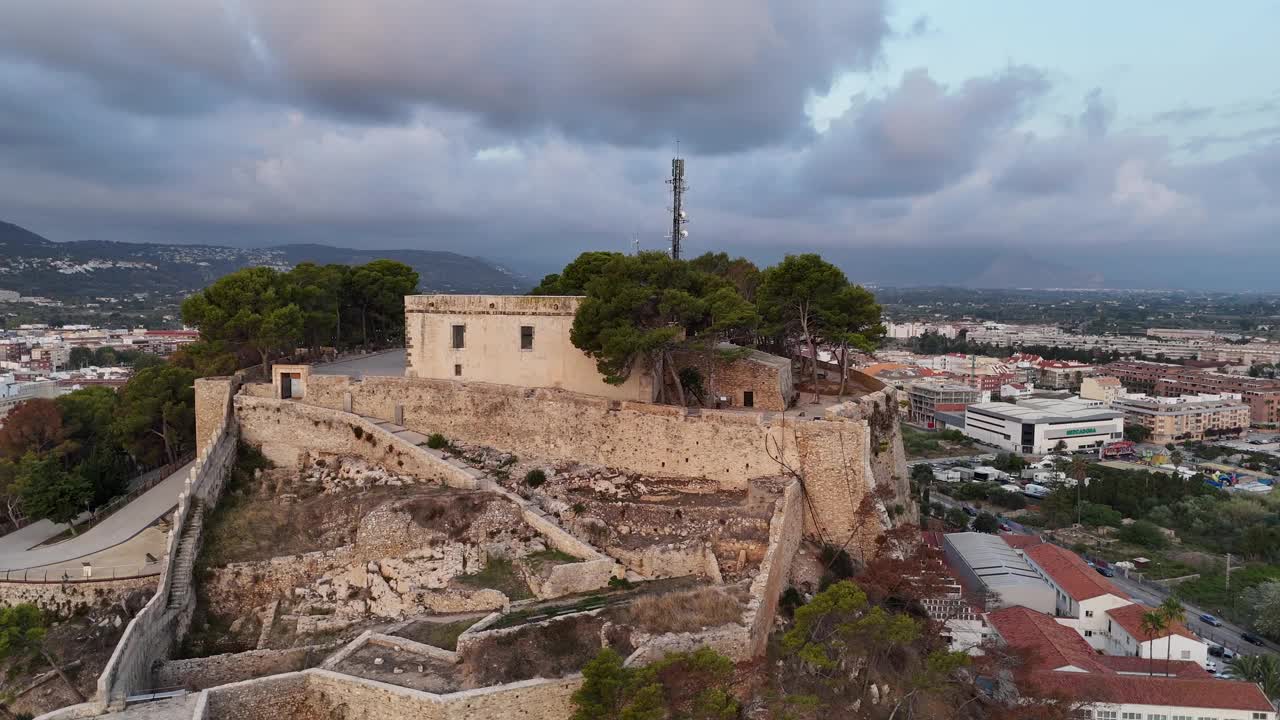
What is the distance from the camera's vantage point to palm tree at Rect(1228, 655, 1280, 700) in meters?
23.8

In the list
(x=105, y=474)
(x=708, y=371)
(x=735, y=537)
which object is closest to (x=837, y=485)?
A: (x=735, y=537)

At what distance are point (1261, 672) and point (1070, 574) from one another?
589 cm

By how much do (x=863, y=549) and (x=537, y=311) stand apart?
34.3 ft

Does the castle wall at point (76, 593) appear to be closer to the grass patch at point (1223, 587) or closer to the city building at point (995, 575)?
the city building at point (995, 575)

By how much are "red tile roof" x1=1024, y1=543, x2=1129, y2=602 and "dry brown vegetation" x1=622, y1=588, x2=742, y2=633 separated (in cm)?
1862

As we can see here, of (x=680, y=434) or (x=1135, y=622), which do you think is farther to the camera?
(x=1135, y=622)

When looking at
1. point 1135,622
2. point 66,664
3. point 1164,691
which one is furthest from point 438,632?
point 1135,622

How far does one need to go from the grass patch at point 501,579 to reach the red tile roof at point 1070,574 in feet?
65.8

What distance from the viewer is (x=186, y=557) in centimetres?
1794

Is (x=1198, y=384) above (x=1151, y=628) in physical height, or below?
below

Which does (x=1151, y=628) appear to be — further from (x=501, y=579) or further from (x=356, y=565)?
(x=356, y=565)

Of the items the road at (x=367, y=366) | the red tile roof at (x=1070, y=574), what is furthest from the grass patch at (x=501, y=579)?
the red tile roof at (x=1070, y=574)

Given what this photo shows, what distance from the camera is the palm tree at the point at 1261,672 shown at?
23844 millimetres

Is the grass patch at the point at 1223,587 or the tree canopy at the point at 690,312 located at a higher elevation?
the tree canopy at the point at 690,312
